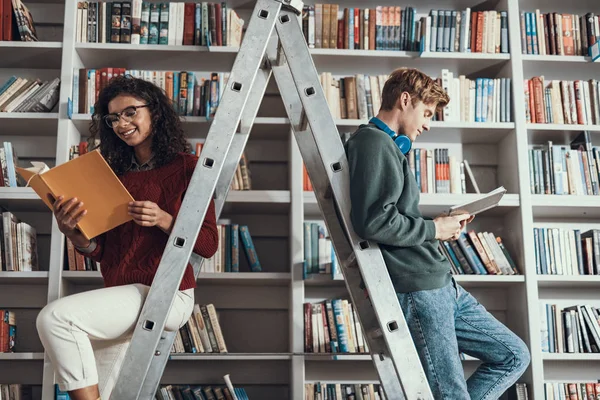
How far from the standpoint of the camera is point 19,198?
9.83 ft

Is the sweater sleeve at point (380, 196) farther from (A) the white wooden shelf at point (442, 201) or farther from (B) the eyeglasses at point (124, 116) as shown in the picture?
(A) the white wooden shelf at point (442, 201)

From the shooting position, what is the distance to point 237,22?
3.25m

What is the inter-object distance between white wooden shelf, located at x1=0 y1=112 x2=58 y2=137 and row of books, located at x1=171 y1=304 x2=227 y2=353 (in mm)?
1046

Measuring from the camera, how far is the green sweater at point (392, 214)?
1.73 metres

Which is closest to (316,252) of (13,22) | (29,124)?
(29,124)

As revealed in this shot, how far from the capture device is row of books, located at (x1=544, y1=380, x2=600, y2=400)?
3.08m

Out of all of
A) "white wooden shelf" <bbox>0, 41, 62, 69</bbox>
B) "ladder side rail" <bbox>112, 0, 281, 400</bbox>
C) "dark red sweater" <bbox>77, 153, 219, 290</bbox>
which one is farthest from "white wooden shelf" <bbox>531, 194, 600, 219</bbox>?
"white wooden shelf" <bbox>0, 41, 62, 69</bbox>

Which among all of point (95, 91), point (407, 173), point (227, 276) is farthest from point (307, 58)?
point (95, 91)

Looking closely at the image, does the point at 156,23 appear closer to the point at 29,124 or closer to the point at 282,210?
the point at 29,124

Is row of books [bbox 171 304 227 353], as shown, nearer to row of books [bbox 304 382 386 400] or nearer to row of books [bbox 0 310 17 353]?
row of books [bbox 304 382 386 400]

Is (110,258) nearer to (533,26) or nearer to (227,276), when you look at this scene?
(227,276)

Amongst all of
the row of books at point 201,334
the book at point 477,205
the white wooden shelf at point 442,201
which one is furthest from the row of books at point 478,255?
the book at point 477,205

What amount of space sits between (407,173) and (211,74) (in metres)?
1.56

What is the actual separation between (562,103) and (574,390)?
4.22ft
